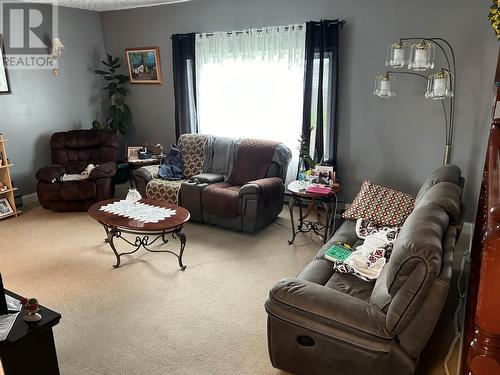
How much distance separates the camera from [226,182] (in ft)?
15.3

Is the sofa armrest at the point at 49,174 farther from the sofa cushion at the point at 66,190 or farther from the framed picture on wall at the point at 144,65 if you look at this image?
the framed picture on wall at the point at 144,65

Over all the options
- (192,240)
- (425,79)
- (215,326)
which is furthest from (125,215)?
(425,79)

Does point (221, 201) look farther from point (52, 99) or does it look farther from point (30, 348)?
point (52, 99)

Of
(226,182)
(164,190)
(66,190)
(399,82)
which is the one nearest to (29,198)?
(66,190)

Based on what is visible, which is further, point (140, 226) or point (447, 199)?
point (140, 226)

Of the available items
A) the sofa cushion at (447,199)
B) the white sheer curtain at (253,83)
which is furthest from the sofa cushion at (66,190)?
the sofa cushion at (447,199)

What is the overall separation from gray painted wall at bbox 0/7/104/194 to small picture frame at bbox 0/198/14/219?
537 mm

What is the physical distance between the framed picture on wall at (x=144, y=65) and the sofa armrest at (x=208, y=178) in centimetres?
179

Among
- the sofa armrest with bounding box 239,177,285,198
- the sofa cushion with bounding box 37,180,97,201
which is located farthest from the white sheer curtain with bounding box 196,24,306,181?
the sofa cushion with bounding box 37,180,97,201

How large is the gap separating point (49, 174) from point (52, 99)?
127 centimetres

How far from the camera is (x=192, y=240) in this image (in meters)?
4.03

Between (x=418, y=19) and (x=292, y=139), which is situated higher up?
(x=418, y=19)

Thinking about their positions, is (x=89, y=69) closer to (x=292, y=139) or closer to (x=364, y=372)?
(x=292, y=139)

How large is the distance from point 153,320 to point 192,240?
1386mm
